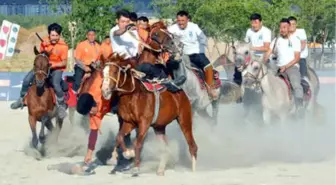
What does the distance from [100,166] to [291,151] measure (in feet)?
12.2

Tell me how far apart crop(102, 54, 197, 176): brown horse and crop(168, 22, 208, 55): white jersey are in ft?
11.0

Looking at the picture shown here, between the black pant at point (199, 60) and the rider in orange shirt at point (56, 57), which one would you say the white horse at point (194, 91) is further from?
the rider in orange shirt at point (56, 57)

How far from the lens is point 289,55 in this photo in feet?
55.3

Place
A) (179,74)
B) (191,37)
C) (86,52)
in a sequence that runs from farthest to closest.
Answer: (86,52) < (191,37) < (179,74)

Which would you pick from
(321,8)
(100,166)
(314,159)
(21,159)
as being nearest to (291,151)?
(314,159)

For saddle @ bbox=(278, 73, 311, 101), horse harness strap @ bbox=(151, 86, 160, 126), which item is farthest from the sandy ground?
horse harness strap @ bbox=(151, 86, 160, 126)

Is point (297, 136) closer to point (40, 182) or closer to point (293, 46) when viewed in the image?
point (293, 46)

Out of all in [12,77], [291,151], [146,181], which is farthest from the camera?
[12,77]

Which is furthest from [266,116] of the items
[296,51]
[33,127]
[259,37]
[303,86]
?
[33,127]

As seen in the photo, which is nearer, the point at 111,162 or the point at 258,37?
the point at 111,162

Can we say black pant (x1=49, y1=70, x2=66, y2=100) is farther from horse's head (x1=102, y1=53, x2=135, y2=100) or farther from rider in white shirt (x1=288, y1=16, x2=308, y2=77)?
rider in white shirt (x1=288, y1=16, x2=308, y2=77)

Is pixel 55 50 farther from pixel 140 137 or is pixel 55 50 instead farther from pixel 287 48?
pixel 287 48

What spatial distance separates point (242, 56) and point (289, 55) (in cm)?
138

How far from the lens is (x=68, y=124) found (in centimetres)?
1844
